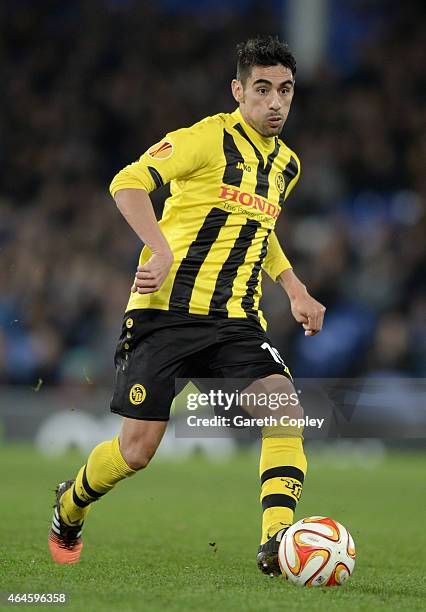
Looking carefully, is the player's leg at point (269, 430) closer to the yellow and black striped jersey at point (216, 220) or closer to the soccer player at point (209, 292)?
the soccer player at point (209, 292)

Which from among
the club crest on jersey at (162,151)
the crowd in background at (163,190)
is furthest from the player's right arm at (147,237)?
the crowd in background at (163,190)

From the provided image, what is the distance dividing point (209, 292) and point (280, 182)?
613 mm

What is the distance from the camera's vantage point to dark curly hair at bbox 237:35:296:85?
4891 millimetres

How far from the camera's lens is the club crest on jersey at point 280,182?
516cm

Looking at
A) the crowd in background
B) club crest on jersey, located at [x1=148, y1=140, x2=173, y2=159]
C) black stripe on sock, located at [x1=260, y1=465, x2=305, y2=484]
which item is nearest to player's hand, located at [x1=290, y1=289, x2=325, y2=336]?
black stripe on sock, located at [x1=260, y1=465, x2=305, y2=484]

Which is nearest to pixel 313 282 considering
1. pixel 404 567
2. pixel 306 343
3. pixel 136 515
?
pixel 306 343

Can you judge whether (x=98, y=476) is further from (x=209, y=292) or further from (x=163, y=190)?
(x=163, y=190)

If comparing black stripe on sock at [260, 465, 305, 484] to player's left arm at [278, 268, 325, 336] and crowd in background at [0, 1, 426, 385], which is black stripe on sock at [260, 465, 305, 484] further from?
crowd in background at [0, 1, 426, 385]

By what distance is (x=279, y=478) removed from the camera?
467 centimetres

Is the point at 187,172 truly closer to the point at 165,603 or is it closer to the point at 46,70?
the point at 165,603

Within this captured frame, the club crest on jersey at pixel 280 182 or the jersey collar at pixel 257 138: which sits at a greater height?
the jersey collar at pixel 257 138

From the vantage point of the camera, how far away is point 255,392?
15.6 feet

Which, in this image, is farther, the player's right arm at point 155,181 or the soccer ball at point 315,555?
the player's right arm at point 155,181

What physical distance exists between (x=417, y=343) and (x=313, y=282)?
1.22 m
